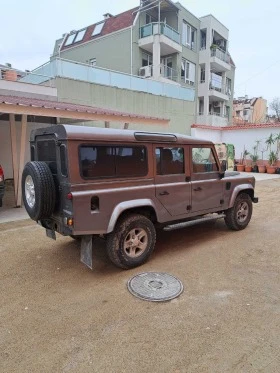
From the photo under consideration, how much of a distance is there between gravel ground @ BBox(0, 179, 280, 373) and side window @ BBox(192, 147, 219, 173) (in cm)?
144

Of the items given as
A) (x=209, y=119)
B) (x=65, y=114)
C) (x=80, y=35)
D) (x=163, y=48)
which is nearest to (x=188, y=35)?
(x=163, y=48)

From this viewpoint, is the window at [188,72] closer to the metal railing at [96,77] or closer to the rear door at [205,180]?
the metal railing at [96,77]

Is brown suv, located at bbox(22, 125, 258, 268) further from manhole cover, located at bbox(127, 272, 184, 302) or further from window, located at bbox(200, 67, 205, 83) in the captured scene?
window, located at bbox(200, 67, 205, 83)

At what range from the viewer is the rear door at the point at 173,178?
4.37m

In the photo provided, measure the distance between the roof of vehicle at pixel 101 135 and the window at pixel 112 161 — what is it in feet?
0.40

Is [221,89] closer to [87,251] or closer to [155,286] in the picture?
[87,251]

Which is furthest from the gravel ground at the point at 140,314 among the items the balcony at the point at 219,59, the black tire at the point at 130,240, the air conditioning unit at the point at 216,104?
the air conditioning unit at the point at 216,104

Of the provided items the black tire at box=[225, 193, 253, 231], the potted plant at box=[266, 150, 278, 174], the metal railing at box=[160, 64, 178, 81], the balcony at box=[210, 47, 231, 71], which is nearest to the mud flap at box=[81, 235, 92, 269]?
the black tire at box=[225, 193, 253, 231]

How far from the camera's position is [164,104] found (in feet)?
58.3

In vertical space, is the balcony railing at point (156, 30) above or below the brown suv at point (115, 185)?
above

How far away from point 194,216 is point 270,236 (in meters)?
1.84

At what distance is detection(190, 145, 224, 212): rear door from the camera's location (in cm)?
492

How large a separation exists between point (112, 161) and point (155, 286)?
1.79m

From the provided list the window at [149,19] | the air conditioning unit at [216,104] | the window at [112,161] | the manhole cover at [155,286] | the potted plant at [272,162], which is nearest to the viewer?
the manhole cover at [155,286]
